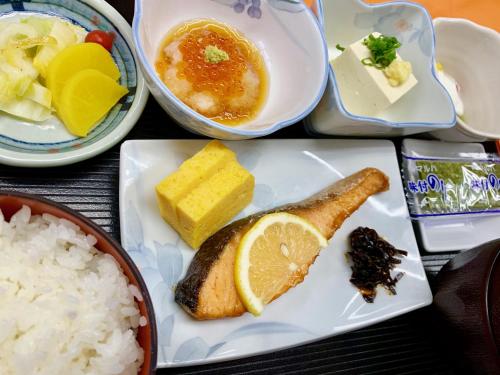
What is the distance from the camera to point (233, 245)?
1.35m

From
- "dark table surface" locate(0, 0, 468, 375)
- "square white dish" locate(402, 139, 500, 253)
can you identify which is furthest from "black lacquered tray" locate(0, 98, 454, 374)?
"square white dish" locate(402, 139, 500, 253)

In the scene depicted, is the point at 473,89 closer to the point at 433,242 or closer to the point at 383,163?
the point at 383,163

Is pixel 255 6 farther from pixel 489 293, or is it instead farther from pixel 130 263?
pixel 489 293

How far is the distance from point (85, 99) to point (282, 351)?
950 mm

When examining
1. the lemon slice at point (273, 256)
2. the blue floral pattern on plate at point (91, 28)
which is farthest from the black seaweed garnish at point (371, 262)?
the blue floral pattern on plate at point (91, 28)

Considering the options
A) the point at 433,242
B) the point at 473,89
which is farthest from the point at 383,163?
the point at 473,89

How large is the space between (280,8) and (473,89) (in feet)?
2.84

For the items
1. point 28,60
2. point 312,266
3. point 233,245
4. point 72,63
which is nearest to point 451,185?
point 312,266

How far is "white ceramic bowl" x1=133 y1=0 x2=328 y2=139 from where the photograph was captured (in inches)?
54.0

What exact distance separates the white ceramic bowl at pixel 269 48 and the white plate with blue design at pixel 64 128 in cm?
10

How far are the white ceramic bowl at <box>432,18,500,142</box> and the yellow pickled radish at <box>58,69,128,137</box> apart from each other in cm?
122

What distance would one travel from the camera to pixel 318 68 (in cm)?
154

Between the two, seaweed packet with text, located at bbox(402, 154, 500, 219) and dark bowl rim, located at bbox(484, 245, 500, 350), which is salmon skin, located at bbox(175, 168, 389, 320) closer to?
seaweed packet with text, located at bbox(402, 154, 500, 219)

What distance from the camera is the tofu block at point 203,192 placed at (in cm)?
129
